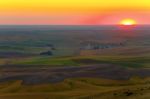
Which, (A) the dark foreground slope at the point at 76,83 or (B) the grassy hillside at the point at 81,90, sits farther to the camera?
(A) the dark foreground slope at the point at 76,83

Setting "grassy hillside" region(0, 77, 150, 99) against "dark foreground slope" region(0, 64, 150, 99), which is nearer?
"grassy hillside" region(0, 77, 150, 99)

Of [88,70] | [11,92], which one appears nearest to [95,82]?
[88,70]

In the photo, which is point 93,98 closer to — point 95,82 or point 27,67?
point 95,82

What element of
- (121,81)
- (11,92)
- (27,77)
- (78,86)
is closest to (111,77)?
(121,81)

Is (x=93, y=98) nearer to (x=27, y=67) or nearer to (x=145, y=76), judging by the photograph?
(x=145, y=76)

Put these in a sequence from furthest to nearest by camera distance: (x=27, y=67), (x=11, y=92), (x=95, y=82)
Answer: (x=27, y=67) → (x=95, y=82) → (x=11, y=92)

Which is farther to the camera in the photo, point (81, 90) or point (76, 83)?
point (76, 83)

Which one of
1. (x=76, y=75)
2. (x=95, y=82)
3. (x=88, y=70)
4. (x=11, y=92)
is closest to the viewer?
(x=11, y=92)

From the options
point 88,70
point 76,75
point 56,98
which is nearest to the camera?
point 56,98

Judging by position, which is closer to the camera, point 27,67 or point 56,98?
point 56,98
